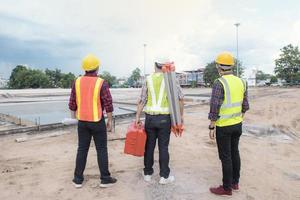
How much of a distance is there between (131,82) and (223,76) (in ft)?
215

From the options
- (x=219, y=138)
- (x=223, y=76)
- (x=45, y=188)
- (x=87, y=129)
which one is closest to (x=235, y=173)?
(x=219, y=138)

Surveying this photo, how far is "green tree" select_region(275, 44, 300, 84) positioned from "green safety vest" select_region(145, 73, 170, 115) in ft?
215

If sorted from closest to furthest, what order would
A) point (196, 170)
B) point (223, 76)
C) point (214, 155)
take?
point (223, 76) → point (196, 170) → point (214, 155)

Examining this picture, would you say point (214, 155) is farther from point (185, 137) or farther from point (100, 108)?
point (100, 108)

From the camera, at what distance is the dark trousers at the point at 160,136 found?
4.48m

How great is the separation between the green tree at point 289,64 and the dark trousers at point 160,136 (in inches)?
2572

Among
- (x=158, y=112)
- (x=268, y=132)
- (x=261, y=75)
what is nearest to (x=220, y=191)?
(x=158, y=112)

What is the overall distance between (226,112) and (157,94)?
0.99 metres

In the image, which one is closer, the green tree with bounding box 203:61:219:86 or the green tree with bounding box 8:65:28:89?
the green tree with bounding box 8:65:28:89

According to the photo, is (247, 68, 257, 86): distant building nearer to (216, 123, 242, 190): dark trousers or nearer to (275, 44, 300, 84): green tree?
(275, 44, 300, 84): green tree

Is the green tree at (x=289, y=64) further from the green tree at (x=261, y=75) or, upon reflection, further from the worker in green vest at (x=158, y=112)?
the worker in green vest at (x=158, y=112)

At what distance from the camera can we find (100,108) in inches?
170

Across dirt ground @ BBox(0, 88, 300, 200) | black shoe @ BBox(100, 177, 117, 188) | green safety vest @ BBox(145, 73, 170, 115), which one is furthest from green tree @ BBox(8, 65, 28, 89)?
green safety vest @ BBox(145, 73, 170, 115)

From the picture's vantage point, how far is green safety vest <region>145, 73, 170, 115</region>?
4.43 m
